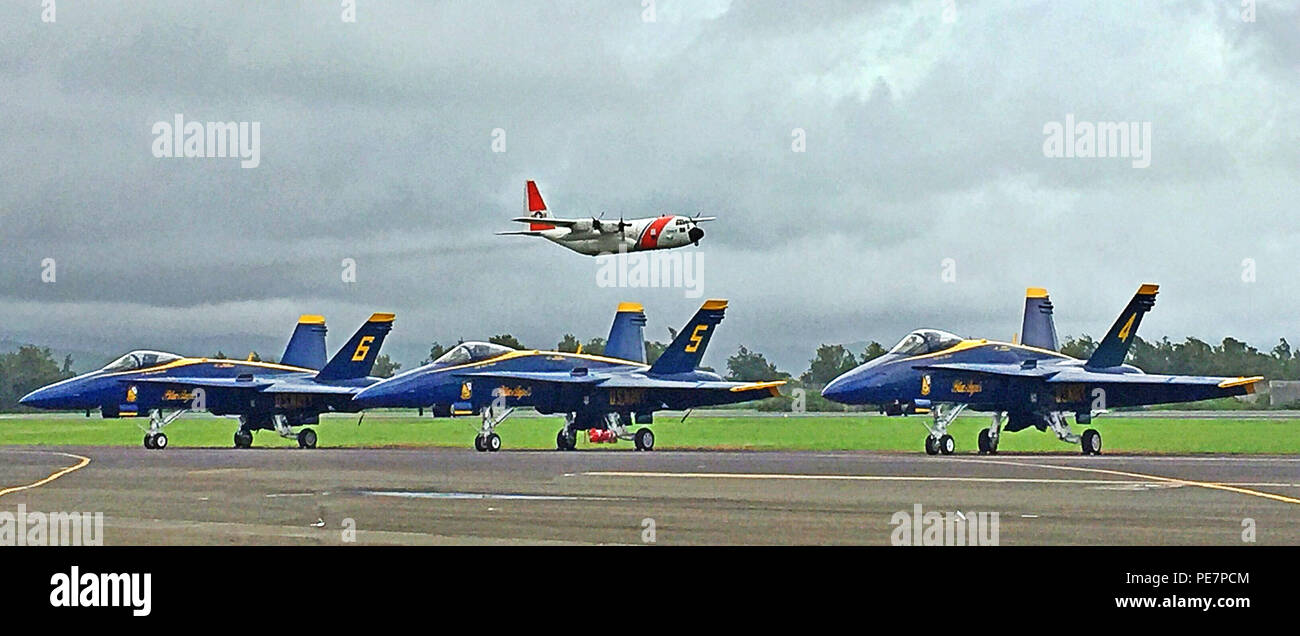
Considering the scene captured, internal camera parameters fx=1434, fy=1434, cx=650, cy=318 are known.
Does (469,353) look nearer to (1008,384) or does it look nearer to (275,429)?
(275,429)

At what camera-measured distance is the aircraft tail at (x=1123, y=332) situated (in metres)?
36.7

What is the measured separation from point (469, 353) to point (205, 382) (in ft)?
28.9

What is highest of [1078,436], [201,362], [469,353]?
[469,353]

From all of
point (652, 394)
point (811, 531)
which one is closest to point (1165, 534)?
point (811, 531)

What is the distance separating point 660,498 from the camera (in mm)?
19625

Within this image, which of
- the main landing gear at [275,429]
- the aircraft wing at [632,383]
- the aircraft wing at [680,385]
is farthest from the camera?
the main landing gear at [275,429]

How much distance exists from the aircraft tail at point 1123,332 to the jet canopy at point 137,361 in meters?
27.6

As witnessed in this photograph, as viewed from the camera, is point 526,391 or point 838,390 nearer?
point 838,390

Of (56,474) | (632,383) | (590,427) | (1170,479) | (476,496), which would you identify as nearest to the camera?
(476,496)

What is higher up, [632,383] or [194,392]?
[632,383]

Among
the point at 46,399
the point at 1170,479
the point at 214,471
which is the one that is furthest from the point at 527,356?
the point at 1170,479

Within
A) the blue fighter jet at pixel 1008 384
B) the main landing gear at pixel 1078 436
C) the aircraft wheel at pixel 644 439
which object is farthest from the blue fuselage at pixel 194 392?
the main landing gear at pixel 1078 436

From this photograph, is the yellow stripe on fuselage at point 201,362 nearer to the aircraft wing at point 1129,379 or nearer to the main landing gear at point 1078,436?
the main landing gear at point 1078,436

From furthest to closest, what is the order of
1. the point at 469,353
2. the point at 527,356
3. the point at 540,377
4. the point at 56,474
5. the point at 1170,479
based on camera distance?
the point at 527,356
the point at 469,353
the point at 540,377
the point at 56,474
the point at 1170,479
